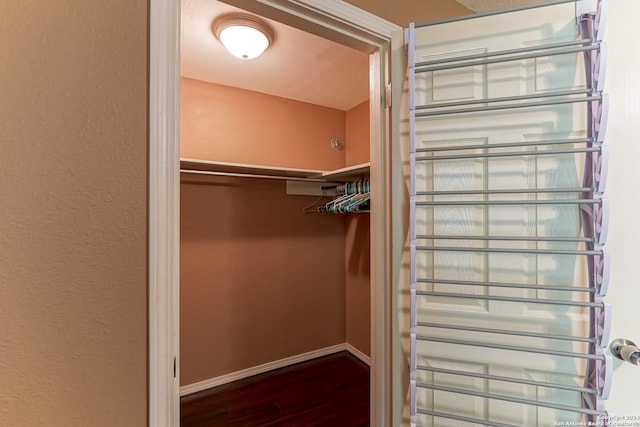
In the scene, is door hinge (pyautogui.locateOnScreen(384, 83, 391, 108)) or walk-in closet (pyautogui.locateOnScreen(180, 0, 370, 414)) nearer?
door hinge (pyautogui.locateOnScreen(384, 83, 391, 108))

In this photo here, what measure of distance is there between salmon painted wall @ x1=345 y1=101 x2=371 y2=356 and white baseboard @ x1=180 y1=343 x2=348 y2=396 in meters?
0.23

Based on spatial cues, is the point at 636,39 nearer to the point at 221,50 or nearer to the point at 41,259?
the point at 41,259

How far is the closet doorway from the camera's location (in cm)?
222

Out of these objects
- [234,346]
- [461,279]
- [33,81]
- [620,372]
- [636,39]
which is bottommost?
[234,346]

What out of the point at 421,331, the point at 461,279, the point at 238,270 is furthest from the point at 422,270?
the point at 238,270

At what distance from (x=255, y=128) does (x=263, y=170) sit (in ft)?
2.02

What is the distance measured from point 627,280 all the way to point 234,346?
2.53 meters

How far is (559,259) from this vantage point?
37.6 inches

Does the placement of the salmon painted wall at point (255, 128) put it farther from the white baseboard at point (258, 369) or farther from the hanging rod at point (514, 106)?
the white baseboard at point (258, 369)

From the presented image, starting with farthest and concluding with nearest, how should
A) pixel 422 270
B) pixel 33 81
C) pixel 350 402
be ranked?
1. pixel 350 402
2. pixel 422 270
3. pixel 33 81

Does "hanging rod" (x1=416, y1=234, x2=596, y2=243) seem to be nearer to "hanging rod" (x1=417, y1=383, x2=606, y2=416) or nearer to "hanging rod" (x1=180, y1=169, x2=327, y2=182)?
"hanging rod" (x1=417, y1=383, x2=606, y2=416)

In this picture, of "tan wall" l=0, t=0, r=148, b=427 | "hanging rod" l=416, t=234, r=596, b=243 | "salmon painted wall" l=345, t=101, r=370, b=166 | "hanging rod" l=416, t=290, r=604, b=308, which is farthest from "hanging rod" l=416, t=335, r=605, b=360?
"salmon painted wall" l=345, t=101, r=370, b=166

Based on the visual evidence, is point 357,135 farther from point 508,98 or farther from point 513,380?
point 513,380

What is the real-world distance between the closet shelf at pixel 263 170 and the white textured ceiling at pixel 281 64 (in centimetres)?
76
